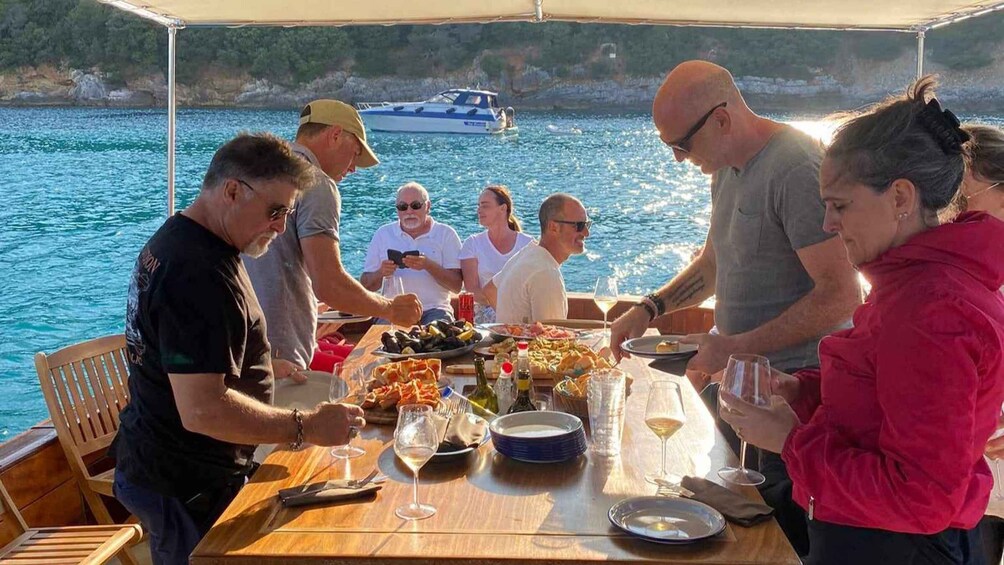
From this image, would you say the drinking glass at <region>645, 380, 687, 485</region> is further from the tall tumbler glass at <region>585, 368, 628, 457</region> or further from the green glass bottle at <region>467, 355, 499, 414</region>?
the green glass bottle at <region>467, 355, 499, 414</region>

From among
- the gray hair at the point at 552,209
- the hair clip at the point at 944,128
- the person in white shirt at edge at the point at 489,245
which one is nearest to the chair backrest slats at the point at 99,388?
the gray hair at the point at 552,209

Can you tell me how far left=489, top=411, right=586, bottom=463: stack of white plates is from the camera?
2.04m

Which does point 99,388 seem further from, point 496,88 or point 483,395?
point 496,88

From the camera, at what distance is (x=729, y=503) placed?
1788mm

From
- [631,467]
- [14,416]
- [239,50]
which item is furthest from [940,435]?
[239,50]

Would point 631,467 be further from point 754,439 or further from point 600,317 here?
point 600,317

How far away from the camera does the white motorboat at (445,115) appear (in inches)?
1448

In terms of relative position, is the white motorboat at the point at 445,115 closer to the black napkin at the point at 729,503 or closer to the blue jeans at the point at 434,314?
the blue jeans at the point at 434,314

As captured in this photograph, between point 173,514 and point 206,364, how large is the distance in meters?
0.51

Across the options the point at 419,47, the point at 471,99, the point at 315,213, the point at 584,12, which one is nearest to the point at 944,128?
the point at 315,213

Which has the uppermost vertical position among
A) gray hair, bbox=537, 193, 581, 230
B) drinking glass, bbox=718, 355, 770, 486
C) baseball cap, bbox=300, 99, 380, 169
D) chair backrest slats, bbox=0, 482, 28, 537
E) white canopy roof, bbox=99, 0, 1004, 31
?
white canopy roof, bbox=99, 0, 1004, 31

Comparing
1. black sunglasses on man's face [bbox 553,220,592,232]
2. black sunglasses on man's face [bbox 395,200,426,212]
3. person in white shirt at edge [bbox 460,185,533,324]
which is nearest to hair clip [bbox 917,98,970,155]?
black sunglasses on man's face [bbox 553,220,592,232]

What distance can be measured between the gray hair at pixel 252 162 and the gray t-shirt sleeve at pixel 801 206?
1.37 m

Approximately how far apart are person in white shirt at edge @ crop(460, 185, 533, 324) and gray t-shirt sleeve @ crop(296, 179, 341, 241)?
2.33 m
